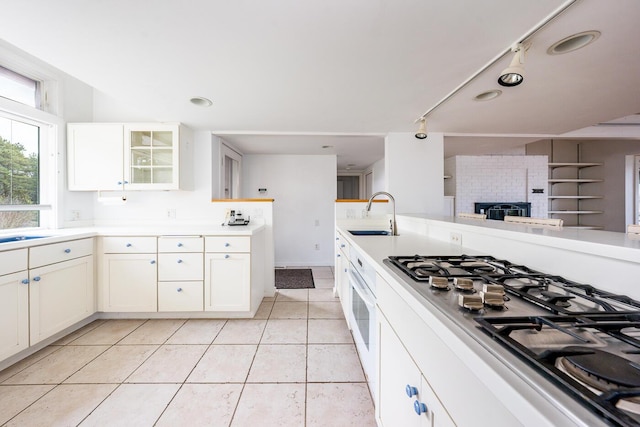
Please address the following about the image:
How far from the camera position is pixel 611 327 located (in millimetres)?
514

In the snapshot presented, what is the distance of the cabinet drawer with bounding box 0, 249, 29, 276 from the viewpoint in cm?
175

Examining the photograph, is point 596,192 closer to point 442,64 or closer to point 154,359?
point 442,64

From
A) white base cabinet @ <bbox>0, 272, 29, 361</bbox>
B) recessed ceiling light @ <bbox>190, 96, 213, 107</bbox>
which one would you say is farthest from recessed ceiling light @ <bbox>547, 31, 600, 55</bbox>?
white base cabinet @ <bbox>0, 272, 29, 361</bbox>

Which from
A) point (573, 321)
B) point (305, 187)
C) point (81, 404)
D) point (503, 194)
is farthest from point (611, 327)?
point (503, 194)

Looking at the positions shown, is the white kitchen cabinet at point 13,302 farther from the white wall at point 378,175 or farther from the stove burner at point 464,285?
the white wall at point 378,175

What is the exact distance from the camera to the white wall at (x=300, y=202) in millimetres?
5004

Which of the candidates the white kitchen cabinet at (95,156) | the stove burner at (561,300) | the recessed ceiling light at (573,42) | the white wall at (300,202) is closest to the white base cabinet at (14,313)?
the white kitchen cabinet at (95,156)

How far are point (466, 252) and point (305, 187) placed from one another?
12.5ft

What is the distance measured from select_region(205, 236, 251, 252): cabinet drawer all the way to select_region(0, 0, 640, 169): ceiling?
1.27 metres

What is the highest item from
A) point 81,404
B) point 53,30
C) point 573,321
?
point 53,30

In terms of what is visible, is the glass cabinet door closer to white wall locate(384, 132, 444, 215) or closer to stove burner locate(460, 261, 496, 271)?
white wall locate(384, 132, 444, 215)

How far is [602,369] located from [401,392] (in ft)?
2.11

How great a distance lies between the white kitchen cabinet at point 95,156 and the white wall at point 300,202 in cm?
234

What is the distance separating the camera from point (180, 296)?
2543 mm
